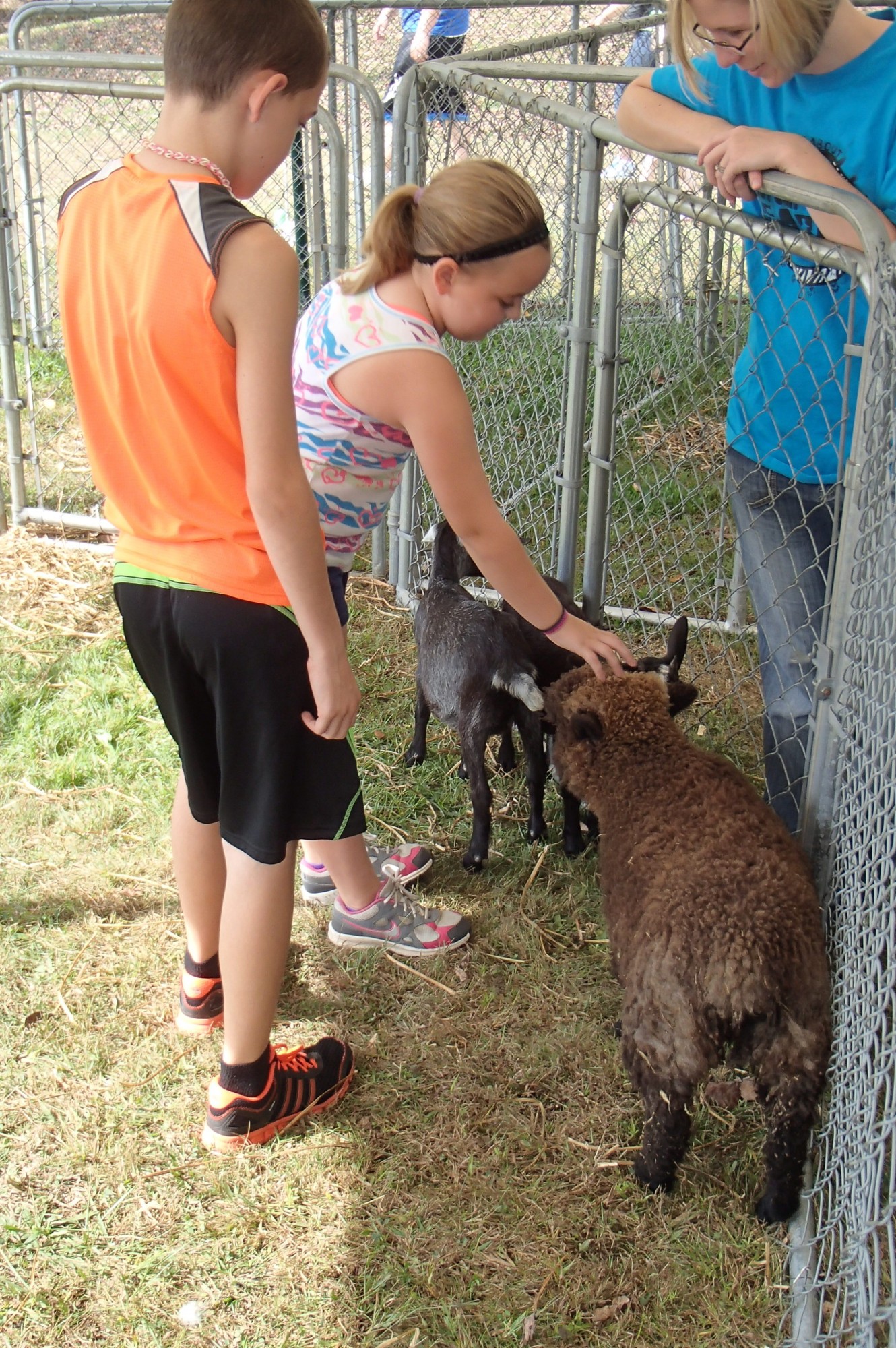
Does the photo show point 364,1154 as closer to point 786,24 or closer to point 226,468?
point 226,468

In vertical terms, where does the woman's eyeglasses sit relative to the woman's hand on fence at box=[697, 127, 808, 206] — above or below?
above

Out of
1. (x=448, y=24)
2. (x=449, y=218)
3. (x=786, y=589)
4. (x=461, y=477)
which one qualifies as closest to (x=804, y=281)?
(x=786, y=589)

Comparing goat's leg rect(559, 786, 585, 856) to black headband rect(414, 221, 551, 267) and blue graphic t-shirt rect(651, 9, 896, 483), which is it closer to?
blue graphic t-shirt rect(651, 9, 896, 483)

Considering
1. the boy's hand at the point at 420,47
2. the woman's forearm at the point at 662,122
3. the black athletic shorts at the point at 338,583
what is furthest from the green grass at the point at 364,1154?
the boy's hand at the point at 420,47

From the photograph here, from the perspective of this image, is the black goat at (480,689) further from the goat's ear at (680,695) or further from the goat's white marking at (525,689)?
the goat's ear at (680,695)

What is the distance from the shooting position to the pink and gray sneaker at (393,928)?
3441 mm

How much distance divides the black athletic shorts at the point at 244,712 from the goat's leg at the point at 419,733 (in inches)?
70.6

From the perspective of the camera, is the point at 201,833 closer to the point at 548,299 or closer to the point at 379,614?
the point at 379,614

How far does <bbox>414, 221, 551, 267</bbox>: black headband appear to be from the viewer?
2.58 m

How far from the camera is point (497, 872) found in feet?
12.9

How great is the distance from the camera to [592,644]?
3.15 m

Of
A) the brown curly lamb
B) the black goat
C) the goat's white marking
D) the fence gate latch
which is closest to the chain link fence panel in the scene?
the fence gate latch

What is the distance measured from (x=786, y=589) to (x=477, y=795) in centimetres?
131

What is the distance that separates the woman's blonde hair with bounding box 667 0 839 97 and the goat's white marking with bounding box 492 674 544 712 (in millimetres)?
1916
